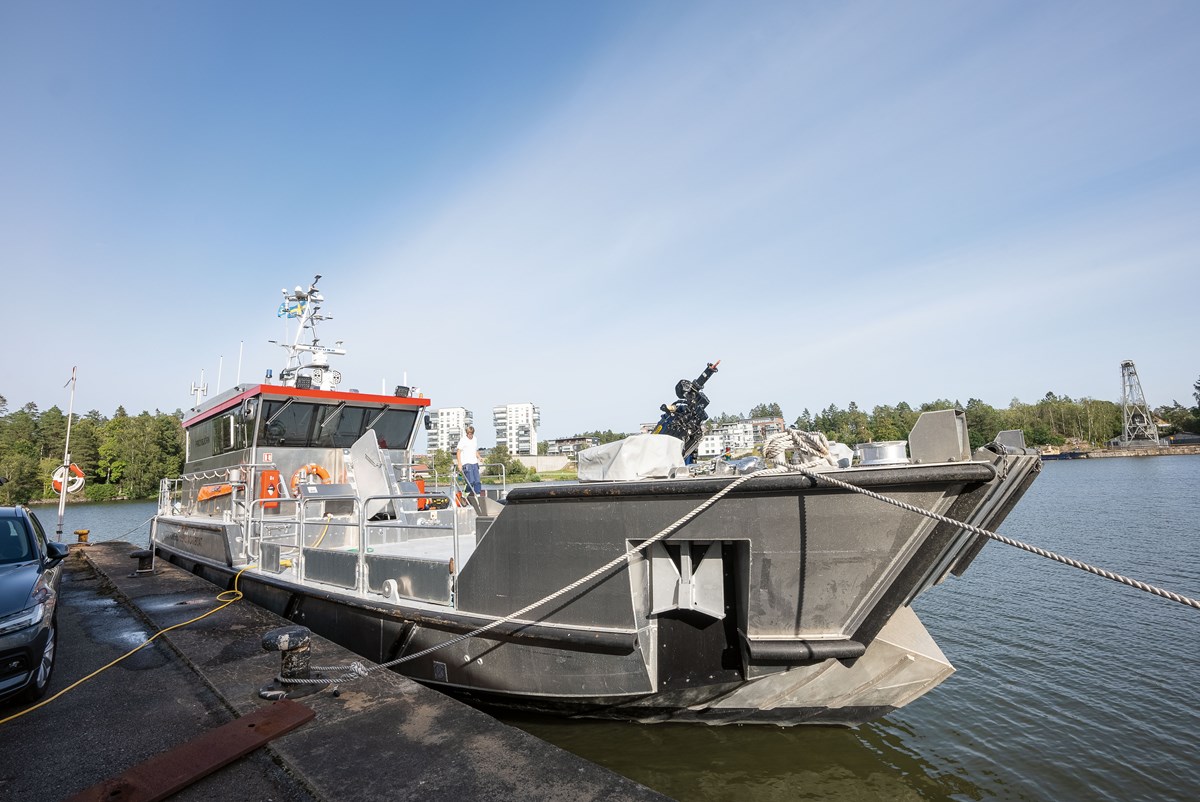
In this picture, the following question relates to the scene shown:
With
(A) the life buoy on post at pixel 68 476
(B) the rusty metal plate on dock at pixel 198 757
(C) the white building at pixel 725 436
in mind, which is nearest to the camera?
(B) the rusty metal plate on dock at pixel 198 757

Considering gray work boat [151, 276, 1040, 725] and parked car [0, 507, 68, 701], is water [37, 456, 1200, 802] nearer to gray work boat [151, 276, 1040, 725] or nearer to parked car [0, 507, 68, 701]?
gray work boat [151, 276, 1040, 725]

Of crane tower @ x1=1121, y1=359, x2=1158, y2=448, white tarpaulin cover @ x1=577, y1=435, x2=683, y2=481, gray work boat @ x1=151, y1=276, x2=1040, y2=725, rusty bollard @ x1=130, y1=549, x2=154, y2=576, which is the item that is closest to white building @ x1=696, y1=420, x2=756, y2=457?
white tarpaulin cover @ x1=577, y1=435, x2=683, y2=481

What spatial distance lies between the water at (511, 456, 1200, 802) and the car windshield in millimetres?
4184

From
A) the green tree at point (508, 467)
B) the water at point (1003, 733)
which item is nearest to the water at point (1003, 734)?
the water at point (1003, 733)

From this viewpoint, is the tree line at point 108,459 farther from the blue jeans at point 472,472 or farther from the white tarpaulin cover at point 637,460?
the white tarpaulin cover at point 637,460

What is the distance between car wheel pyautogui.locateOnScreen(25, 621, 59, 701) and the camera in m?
3.67

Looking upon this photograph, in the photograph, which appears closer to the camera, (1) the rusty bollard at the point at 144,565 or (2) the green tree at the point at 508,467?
(2) the green tree at the point at 508,467

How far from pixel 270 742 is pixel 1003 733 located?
240 inches

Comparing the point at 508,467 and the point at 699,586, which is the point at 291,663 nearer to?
the point at 699,586

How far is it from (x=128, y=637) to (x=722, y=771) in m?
5.48

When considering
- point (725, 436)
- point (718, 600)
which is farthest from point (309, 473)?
point (718, 600)

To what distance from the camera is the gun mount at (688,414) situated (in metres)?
6.02

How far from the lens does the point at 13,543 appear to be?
460 centimetres

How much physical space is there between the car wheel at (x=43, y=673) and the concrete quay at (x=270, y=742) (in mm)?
108
